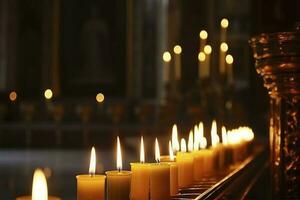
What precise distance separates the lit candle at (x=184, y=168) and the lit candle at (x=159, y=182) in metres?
0.28

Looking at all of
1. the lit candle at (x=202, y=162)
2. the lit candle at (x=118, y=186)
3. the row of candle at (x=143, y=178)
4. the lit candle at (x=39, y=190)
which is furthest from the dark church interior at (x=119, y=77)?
the lit candle at (x=39, y=190)

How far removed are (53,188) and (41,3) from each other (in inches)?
364

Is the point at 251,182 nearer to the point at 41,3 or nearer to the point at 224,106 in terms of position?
the point at 224,106

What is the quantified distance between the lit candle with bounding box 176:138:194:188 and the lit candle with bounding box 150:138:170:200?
28cm

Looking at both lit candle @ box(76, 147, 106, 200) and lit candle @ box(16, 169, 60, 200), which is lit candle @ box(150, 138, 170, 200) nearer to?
lit candle @ box(76, 147, 106, 200)

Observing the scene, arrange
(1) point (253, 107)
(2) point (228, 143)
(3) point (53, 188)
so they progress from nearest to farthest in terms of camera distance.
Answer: (2) point (228, 143)
(3) point (53, 188)
(1) point (253, 107)

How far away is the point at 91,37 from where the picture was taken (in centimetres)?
1334

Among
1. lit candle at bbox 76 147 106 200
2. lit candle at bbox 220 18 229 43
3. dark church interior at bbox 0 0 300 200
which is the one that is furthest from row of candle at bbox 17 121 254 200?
lit candle at bbox 220 18 229 43

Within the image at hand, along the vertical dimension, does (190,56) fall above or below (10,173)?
above

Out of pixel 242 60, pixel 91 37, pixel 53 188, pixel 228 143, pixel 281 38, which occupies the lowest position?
pixel 53 188

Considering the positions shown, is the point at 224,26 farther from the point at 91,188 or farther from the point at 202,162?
A: the point at 91,188

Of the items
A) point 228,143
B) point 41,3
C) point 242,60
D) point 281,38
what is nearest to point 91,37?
point 41,3

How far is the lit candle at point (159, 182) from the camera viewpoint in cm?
132

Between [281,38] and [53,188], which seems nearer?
[281,38]
